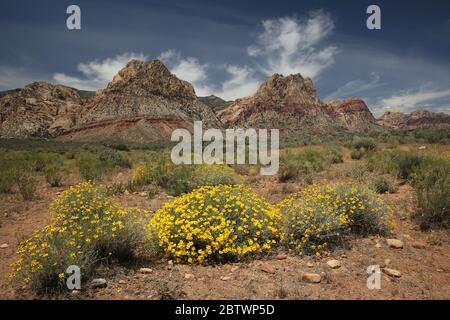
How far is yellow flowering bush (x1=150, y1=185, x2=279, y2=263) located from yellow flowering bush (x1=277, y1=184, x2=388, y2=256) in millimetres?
345

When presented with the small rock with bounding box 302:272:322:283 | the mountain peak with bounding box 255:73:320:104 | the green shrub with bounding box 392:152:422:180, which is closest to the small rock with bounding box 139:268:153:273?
the small rock with bounding box 302:272:322:283

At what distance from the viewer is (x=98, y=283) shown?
380 centimetres

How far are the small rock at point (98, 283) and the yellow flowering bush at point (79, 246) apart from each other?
0.18m

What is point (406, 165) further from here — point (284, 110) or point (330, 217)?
point (284, 110)

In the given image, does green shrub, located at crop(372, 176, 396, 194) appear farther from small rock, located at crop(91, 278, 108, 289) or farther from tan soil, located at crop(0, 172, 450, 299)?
small rock, located at crop(91, 278, 108, 289)

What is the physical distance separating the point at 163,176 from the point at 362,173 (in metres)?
6.41

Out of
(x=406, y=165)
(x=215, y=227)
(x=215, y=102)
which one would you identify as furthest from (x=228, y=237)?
(x=215, y=102)

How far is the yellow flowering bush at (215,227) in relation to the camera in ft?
15.0

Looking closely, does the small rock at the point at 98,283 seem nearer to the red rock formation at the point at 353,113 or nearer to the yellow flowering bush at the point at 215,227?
the yellow flowering bush at the point at 215,227

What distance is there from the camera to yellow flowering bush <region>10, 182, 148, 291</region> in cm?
373

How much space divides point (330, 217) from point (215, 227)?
1.96m
